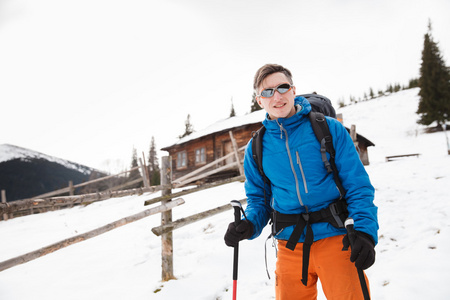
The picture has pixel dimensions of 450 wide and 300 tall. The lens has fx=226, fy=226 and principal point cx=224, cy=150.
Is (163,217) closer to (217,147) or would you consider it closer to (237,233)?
(237,233)

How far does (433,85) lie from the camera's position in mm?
28156

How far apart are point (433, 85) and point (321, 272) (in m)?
37.8

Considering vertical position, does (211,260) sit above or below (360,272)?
below

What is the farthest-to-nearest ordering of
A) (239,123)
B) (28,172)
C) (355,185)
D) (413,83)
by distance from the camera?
(413,83)
(28,172)
(239,123)
(355,185)

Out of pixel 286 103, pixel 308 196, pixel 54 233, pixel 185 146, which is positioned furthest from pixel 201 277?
pixel 185 146

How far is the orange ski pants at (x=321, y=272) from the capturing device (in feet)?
4.50

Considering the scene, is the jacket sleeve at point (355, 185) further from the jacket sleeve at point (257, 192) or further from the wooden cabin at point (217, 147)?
the wooden cabin at point (217, 147)

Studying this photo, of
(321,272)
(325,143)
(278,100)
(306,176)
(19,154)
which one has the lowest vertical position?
(321,272)

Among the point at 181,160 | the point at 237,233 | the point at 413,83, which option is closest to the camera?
the point at 237,233

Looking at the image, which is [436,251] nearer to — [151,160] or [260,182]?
[260,182]

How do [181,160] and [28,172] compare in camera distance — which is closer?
[181,160]

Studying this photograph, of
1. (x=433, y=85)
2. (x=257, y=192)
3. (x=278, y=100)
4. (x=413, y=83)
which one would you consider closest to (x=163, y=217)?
(x=257, y=192)

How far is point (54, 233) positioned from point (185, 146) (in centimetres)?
1333

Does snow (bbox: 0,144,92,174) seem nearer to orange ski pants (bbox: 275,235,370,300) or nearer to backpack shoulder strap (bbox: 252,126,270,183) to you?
backpack shoulder strap (bbox: 252,126,270,183)
